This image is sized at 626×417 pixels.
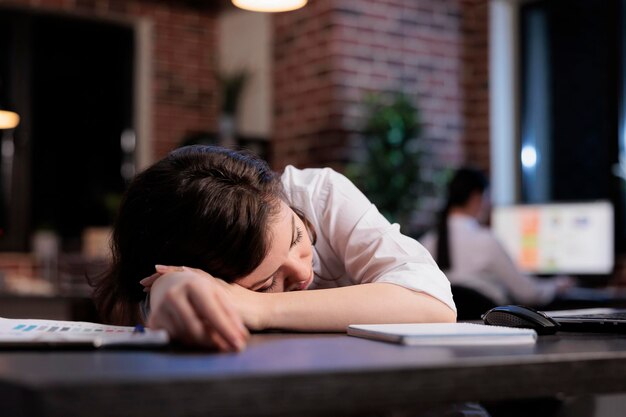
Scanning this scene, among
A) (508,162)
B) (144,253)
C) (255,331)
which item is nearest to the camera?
(255,331)

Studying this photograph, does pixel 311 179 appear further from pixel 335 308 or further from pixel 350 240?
pixel 335 308

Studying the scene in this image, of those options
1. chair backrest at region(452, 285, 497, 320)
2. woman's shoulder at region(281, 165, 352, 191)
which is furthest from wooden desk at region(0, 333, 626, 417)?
chair backrest at region(452, 285, 497, 320)

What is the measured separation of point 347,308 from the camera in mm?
1143

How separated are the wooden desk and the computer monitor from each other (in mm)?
3468

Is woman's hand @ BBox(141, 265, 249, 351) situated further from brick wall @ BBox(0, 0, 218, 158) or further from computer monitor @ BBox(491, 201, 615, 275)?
brick wall @ BBox(0, 0, 218, 158)

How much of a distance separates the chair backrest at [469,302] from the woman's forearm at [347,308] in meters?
1.78

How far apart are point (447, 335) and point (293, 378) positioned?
0.97 ft

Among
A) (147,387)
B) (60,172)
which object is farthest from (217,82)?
(147,387)

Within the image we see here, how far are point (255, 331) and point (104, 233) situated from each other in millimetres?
4737

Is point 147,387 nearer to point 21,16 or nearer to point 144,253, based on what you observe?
point 144,253

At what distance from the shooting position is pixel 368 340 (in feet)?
3.13

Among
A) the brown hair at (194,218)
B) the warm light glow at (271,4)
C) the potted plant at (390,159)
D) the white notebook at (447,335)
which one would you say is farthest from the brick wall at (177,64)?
the white notebook at (447,335)

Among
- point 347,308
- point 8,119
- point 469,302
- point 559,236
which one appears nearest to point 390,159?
point 559,236

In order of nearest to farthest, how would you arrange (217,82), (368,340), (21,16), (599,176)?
(368,340), (599,176), (21,16), (217,82)
